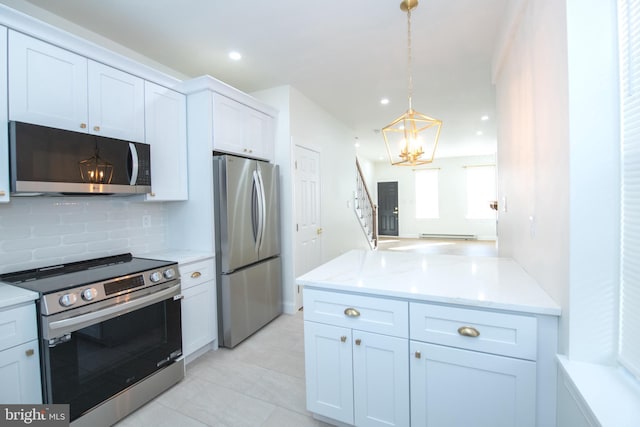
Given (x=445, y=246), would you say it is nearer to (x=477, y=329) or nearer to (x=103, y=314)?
(x=477, y=329)

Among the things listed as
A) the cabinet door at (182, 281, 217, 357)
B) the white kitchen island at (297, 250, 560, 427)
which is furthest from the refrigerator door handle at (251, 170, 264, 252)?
the white kitchen island at (297, 250, 560, 427)

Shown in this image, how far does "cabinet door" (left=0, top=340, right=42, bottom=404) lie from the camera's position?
1433mm

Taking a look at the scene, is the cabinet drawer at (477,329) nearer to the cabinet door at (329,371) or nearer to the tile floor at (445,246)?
the cabinet door at (329,371)

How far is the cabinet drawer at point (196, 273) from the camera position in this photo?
239cm

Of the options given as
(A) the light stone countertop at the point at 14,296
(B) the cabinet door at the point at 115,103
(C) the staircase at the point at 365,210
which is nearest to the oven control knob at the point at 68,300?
(A) the light stone countertop at the point at 14,296

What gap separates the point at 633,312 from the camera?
3.09 feet

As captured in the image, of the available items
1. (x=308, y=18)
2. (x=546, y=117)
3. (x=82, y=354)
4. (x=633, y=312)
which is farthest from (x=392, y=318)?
(x=308, y=18)

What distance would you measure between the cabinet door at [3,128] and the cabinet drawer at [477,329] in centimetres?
231

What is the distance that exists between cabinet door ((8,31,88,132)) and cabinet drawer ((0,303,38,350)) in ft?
3.57

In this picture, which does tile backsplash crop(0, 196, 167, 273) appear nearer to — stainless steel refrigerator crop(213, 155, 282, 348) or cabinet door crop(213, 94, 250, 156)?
stainless steel refrigerator crop(213, 155, 282, 348)

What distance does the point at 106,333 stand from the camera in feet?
5.78

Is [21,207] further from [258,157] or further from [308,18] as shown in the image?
[308,18]

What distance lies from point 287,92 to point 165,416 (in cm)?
330

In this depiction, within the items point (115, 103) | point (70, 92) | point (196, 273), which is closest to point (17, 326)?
point (196, 273)
